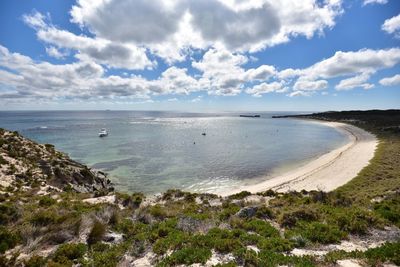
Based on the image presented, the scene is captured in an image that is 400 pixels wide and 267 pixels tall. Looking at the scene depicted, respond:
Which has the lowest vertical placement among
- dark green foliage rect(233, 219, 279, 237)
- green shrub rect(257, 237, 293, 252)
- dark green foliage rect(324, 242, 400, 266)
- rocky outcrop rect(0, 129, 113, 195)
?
rocky outcrop rect(0, 129, 113, 195)

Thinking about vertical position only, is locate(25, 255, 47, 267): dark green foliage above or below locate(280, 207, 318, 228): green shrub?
above

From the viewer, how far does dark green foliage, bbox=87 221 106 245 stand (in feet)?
33.0

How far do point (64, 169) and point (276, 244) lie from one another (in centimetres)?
2625

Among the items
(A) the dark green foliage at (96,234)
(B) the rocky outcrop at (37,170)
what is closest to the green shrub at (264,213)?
(A) the dark green foliage at (96,234)

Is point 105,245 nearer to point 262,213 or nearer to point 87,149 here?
point 262,213

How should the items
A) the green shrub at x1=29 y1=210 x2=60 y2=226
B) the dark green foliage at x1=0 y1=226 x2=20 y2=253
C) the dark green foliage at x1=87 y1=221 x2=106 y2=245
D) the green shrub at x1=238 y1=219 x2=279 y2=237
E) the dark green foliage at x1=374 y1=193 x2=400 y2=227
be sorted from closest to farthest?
the dark green foliage at x1=0 y1=226 x2=20 y2=253, the dark green foliage at x1=87 y1=221 x2=106 y2=245, the green shrub at x1=238 y1=219 x2=279 y2=237, the green shrub at x1=29 y1=210 x2=60 y2=226, the dark green foliage at x1=374 y1=193 x2=400 y2=227

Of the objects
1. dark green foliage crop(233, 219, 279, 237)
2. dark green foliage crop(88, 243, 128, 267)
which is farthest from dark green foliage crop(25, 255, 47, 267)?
dark green foliage crop(233, 219, 279, 237)

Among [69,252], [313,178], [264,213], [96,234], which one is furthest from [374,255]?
[313,178]

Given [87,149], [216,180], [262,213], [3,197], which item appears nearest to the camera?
[262,213]

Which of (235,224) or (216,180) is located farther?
(216,180)

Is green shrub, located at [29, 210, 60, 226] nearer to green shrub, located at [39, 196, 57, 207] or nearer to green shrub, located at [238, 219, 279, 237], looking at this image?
green shrub, located at [39, 196, 57, 207]

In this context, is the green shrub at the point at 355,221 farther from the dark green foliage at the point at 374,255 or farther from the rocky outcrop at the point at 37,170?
the rocky outcrop at the point at 37,170

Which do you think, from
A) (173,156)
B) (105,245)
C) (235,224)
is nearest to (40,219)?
(105,245)

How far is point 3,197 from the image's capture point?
16.6 m
